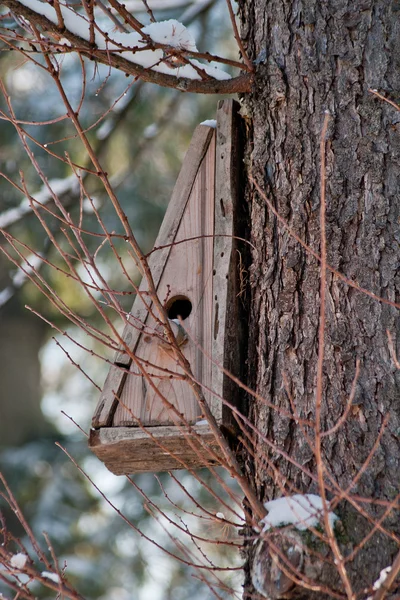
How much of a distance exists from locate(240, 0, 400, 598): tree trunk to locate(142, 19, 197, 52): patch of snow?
0.85ft

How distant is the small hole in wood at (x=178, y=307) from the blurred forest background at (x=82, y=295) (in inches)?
119

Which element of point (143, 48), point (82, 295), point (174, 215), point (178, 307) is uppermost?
point (82, 295)

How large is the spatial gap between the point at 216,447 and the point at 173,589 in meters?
4.80

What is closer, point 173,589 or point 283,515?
point 283,515

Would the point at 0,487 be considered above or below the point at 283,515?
above

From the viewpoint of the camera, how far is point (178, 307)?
2516 millimetres

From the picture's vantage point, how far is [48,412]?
827 centimetres

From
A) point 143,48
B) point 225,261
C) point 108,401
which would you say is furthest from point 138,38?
point 108,401

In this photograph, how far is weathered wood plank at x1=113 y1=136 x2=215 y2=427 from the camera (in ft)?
7.40

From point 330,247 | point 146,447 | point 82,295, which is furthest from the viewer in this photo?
point 82,295

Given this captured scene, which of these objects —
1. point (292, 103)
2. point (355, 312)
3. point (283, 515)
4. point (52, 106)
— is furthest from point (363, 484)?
point (52, 106)

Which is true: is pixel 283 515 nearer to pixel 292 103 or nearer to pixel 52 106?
pixel 292 103

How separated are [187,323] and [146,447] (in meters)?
0.38

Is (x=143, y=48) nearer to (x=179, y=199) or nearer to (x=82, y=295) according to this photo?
(x=179, y=199)
